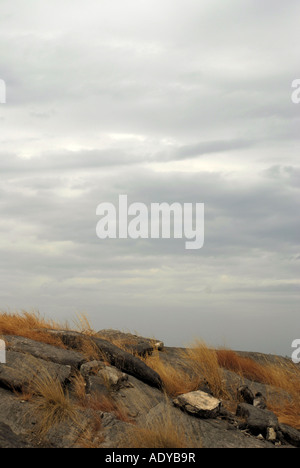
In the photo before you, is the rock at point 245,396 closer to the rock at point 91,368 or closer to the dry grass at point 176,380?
the dry grass at point 176,380

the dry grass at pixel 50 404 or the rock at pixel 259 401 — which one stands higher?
the dry grass at pixel 50 404

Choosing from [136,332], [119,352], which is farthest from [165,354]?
[119,352]

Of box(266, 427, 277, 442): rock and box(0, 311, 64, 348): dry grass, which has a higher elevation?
box(0, 311, 64, 348): dry grass

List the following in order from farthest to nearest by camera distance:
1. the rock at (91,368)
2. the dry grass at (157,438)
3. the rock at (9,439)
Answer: the rock at (91,368) → the dry grass at (157,438) → the rock at (9,439)

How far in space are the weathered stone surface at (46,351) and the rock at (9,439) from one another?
2.49m

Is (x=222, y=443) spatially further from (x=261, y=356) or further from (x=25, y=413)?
(x=261, y=356)

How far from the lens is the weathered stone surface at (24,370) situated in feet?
31.5

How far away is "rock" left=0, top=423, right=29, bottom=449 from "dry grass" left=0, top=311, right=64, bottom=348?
3604 mm

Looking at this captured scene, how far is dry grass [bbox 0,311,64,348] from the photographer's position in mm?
11842

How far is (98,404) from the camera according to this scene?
30.2 ft

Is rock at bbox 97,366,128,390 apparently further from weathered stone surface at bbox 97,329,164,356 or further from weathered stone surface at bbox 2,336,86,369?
weathered stone surface at bbox 97,329,164,356

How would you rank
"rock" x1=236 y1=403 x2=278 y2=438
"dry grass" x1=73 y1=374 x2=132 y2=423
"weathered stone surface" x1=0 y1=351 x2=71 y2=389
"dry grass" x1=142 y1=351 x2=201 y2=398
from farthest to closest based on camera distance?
1. "dry grass" x1=142 y1=351 x2=201 y2=398
2. "weathered stone surface" x1=0 y1=351 x2=71 y2=389
3. "rock" x1=236 y1=403 x2=278 y2=438
4. "dry grass" x1=73 y1=374 x2=132 y2=423

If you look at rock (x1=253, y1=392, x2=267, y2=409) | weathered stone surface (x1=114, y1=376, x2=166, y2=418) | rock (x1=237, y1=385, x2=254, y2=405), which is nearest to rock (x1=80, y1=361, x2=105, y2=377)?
weathered stone surface (x1=114, y1=376, x2=166, y2=418)

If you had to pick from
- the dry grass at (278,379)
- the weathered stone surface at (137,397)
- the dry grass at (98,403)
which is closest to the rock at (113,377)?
the weathered stone surface at (137,397)
